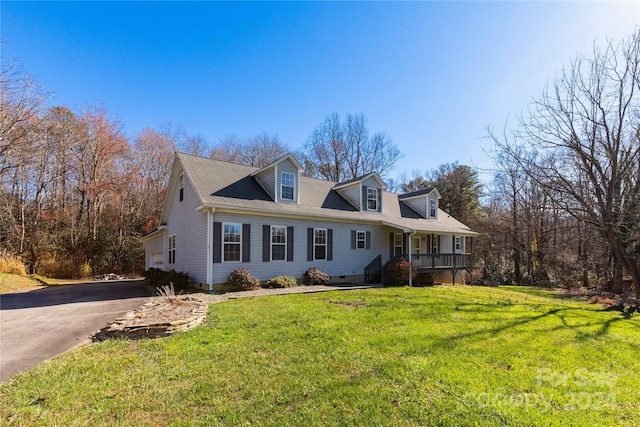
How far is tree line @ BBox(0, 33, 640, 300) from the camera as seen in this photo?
11.5 meters

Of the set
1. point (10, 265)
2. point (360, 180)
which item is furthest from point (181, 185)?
point (10, 265)

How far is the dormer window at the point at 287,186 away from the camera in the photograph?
15052 millimetres

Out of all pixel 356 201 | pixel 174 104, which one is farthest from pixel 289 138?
pixel 356 201

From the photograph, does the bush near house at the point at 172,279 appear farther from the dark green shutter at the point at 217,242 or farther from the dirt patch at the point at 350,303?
the dirt patch at the point at 350,303

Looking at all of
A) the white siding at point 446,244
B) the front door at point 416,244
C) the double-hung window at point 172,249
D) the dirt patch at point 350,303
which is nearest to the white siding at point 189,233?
the double-hung window at point 172,249

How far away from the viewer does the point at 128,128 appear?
24.9 m

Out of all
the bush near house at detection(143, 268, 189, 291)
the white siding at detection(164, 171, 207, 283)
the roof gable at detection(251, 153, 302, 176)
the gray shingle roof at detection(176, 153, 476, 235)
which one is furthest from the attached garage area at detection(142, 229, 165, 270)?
the roof gable at detection(251, 153, 302, 176)

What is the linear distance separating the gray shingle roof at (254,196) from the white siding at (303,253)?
54cm

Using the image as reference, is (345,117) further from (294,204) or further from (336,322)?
(336,322)

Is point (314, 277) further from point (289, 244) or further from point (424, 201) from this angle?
point (424, 201)

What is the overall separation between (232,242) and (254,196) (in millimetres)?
2572

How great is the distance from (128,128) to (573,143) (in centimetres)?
2829

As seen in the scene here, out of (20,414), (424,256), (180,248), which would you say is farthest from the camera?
(424,256)

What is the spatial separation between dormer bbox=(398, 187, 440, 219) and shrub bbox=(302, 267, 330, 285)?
1054 cm
